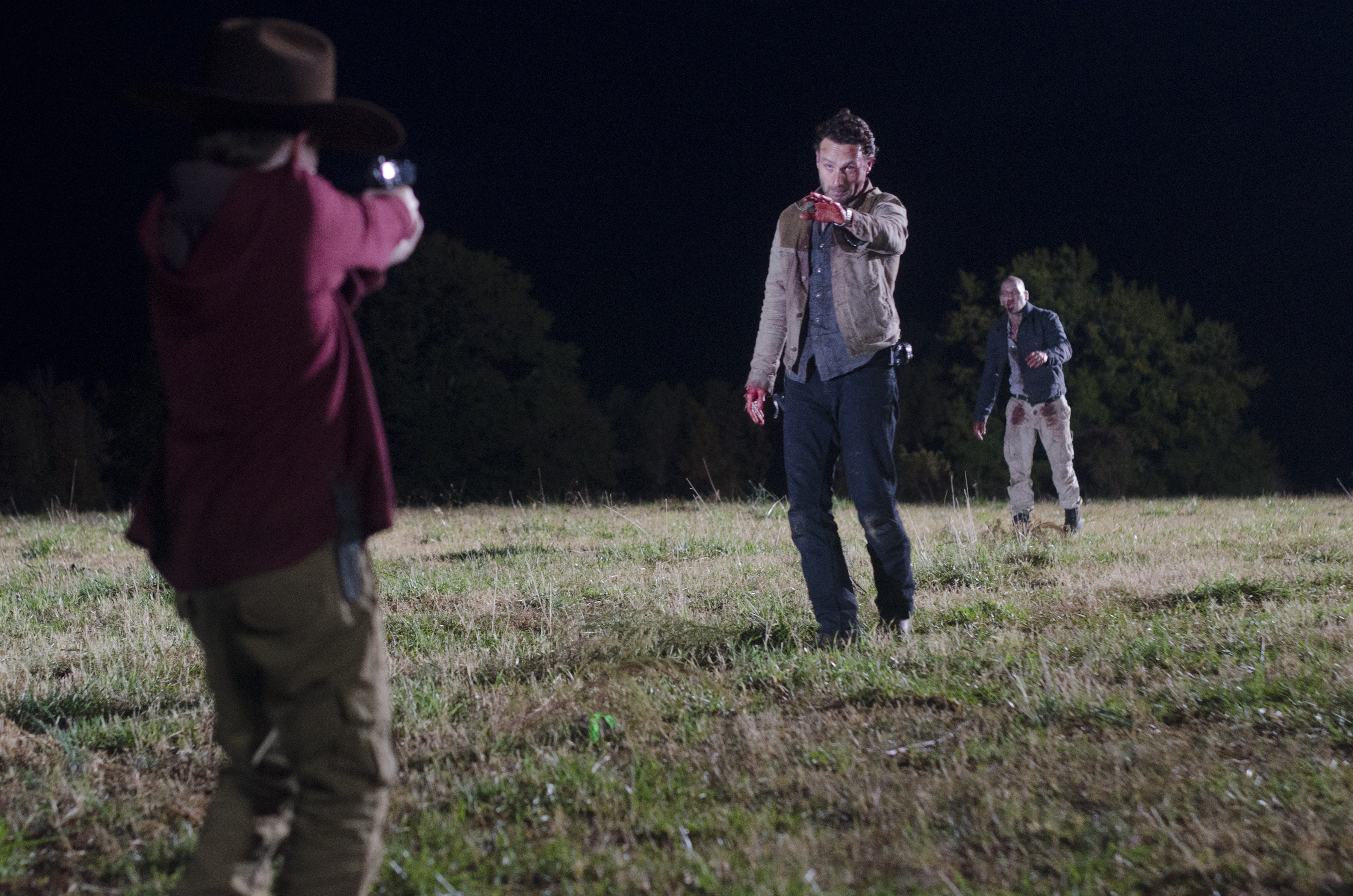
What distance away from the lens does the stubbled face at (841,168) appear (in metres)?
4.58

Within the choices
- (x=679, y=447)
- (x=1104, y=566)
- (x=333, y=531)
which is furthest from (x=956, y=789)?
(x=679, y=447)

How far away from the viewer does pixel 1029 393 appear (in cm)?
928

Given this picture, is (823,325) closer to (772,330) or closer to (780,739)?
(772,330)

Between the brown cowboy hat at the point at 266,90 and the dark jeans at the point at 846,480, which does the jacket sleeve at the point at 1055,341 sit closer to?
the dark jeans at the point at 846,480

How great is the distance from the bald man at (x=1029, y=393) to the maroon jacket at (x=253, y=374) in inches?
312

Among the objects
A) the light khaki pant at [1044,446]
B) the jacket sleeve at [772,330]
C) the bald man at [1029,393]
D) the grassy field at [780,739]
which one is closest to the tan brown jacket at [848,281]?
the jacket sleeve at [772,330]

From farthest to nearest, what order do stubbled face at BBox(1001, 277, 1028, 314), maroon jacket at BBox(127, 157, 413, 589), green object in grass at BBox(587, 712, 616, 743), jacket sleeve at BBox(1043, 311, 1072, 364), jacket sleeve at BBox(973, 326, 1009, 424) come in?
jacket sleeve at BBox(973, 326, 1009, 424)
stubbled face at BBox(1001, 277, 1028, 314)
jacket sleeve at BBox(1043, 311, 1072, 364)
green object in grass at BBox(587, 712, 616, 743)
maroon jacket at BBox(127, 157, 413, 589)

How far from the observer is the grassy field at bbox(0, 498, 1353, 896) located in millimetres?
2510

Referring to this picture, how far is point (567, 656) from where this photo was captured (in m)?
4.53

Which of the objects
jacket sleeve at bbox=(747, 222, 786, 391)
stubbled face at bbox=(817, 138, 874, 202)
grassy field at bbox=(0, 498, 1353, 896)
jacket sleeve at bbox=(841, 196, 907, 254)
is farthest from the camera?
jacket sleeve at bbox=(747, 222, 786, 391)

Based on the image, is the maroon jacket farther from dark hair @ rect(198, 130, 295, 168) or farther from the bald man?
the bald man

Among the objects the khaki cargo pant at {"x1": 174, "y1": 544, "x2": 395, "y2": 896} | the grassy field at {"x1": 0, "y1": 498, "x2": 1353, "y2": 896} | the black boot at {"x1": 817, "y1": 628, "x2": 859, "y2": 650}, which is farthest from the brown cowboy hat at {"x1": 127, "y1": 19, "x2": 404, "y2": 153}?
the black boot at {"x1": 817, "y1": 628, "x2": 859, "y2": 650}

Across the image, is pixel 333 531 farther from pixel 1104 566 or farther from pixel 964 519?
pixel 964 519

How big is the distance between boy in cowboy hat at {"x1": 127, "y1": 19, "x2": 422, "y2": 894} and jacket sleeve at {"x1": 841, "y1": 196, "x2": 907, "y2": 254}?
2.58 metres
